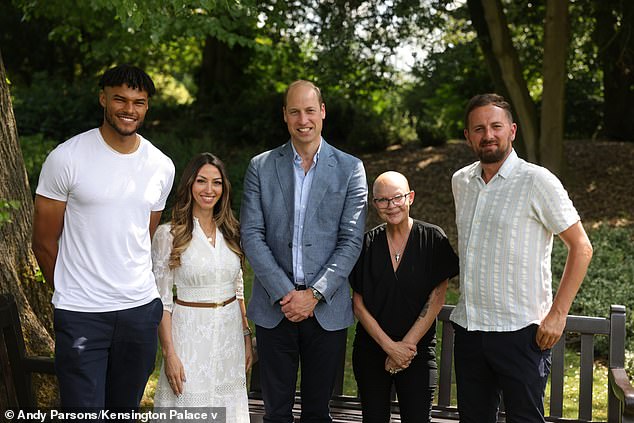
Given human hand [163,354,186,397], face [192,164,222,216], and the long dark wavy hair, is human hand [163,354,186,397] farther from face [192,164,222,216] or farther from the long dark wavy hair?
face [192,164,222,216]

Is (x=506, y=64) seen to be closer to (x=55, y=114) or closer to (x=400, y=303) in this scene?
(x=400, y=303)

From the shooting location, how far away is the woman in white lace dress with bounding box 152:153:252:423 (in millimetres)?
4129

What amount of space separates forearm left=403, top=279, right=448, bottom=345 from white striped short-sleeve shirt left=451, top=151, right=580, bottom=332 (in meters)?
0.26

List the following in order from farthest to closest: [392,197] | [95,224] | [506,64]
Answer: [506,64], [392,197], [95,224]

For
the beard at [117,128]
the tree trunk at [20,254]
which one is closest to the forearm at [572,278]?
the beard at [117,128]

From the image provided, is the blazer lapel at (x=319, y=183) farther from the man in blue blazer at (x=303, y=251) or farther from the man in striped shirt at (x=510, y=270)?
the man in striped shirt at (x=510, y=270)

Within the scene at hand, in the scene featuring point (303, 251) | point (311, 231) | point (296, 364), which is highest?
point (311, 231)

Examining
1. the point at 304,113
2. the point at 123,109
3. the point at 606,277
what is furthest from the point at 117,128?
the point at 606,277

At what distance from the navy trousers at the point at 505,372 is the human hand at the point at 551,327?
0.18ft

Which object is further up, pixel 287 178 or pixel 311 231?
pixel 287 178

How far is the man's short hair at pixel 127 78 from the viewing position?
12.5ft

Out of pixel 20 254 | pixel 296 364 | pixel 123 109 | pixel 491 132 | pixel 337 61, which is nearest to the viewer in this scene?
pixel 123 109

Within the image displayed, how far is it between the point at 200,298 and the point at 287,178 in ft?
2.57

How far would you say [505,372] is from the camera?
3.84 meters
